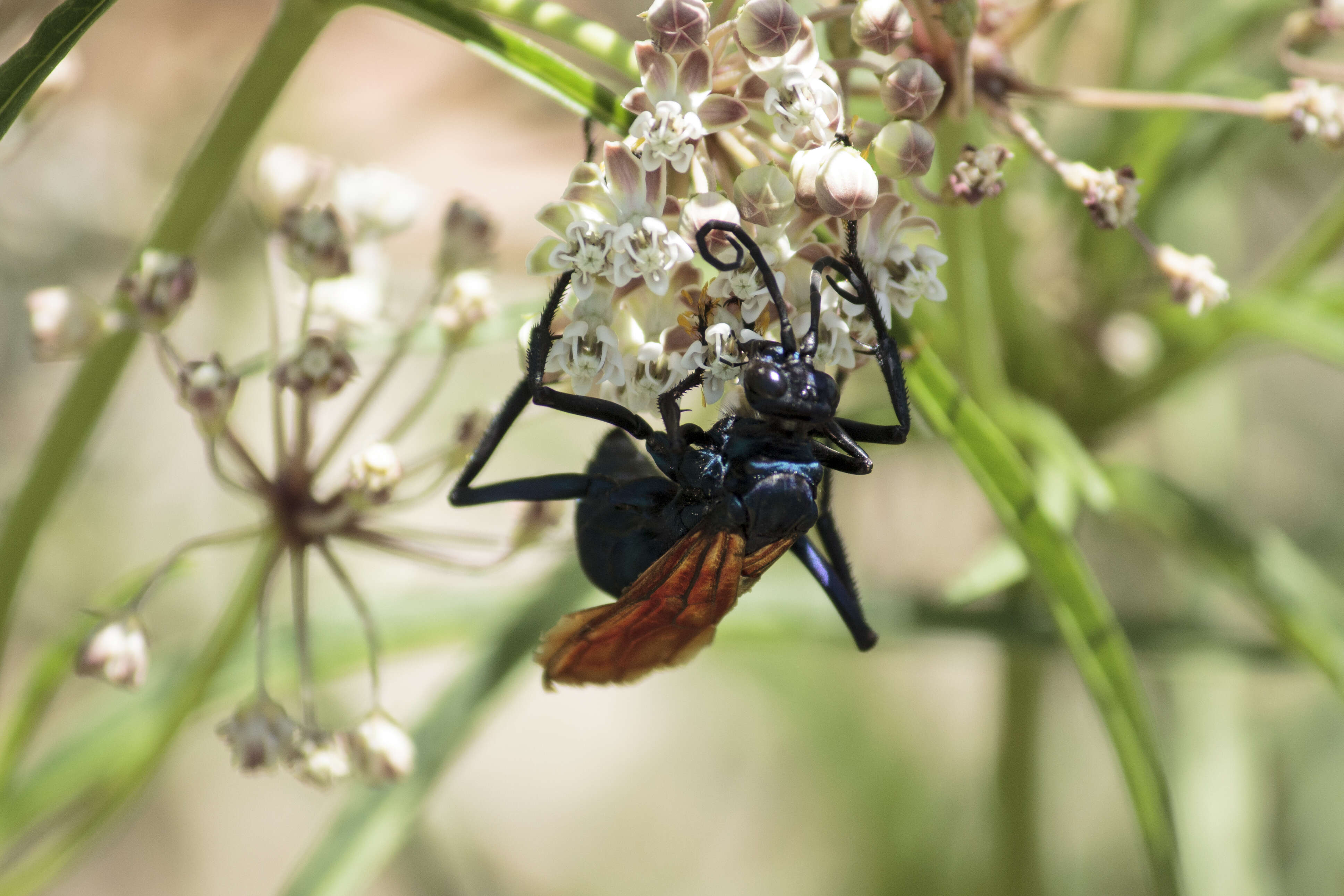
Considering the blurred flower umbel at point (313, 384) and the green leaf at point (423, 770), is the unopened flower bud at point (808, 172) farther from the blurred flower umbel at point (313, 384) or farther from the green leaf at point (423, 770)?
the green leaf at point (423, 770)

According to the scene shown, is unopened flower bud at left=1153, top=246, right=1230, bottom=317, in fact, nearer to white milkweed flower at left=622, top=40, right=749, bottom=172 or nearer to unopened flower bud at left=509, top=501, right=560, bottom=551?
white milkweed flower at left=622, top=40, right=749, bottom=172

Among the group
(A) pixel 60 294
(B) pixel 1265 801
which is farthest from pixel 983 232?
(B) pixel 1265 801

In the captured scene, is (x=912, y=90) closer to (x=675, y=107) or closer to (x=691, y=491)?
(x=675, y=107)

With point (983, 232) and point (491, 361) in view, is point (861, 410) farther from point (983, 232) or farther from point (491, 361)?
point (491, 361)

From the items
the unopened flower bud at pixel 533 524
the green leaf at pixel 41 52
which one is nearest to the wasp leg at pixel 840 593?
the unopened flower bud at pixel 533 524

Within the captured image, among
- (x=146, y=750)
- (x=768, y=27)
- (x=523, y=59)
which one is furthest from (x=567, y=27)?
(x=146, y=750)

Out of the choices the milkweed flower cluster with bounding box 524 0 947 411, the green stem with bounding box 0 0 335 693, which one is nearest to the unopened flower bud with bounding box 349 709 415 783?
the green stem with bounding box 0 0 335 693

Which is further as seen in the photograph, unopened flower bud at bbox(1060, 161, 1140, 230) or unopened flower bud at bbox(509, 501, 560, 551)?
unopened flower bud at bbox(509, 501, 560, 551)
